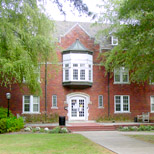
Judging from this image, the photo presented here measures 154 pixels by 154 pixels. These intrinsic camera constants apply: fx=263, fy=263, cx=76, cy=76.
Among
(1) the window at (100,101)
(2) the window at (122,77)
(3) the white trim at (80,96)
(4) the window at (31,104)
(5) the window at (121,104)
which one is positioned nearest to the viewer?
(4) the window at (31,104)

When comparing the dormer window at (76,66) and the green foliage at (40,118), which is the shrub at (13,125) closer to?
the green foliage at (40,118)

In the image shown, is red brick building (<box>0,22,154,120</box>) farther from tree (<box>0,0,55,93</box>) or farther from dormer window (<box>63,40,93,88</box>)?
tree (<box>0,0,55,93</box>)

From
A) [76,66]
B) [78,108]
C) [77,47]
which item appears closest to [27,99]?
[78,108]

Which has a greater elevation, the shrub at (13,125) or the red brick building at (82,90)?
the red brick building at (82,90)

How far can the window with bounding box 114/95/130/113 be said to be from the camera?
1029 inches

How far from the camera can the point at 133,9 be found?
12156mm

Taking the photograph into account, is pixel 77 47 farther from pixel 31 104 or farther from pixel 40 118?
pixel 40 118

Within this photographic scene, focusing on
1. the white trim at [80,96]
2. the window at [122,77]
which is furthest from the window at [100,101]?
the window at [122,77]

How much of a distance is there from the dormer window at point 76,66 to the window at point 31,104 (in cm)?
313

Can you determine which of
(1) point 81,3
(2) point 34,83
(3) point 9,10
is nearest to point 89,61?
(2) point 34,83

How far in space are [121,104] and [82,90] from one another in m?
A: 4.29

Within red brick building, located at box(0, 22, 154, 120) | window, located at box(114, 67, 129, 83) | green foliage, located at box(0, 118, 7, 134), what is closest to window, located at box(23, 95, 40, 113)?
red brick building, located at box(0, 22, 154, 120)

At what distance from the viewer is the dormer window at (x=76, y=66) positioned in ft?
80.3

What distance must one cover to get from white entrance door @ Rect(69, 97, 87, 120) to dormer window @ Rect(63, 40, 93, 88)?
1.48m
